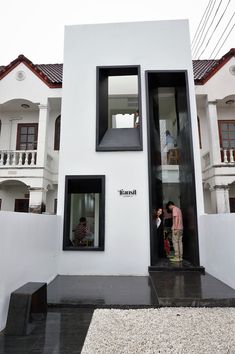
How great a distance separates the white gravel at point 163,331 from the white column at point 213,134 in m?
7.21

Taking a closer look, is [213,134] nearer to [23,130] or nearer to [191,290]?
[191,290]

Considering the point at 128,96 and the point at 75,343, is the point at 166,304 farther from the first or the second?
the point at 128,96

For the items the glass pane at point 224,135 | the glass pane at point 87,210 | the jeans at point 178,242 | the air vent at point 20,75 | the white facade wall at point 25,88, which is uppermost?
the air vent at point 20,75

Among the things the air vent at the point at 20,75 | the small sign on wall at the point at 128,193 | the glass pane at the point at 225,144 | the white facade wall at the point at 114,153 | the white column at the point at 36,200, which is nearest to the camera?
the white facade wall at the point at 114,153

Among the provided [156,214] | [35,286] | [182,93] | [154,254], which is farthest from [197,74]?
[35,286]

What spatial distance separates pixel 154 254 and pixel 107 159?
2.98m

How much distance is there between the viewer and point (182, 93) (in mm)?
8055

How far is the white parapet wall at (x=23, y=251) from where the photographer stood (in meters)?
3.61

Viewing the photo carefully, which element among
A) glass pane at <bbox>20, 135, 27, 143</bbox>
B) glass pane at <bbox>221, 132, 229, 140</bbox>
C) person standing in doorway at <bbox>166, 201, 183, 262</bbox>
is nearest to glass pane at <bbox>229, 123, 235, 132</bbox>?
glass pane at <bbox>221, 132, 229, 140</bbox>

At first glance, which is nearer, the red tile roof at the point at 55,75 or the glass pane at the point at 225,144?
the red tile roof at the point at 55,75

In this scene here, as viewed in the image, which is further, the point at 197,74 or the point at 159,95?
the point at 197,74

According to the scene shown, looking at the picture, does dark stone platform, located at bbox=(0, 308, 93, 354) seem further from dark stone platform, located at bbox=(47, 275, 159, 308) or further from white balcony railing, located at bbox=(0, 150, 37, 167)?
white balcony railing, located at bbox=(0, 150, 37, 167)

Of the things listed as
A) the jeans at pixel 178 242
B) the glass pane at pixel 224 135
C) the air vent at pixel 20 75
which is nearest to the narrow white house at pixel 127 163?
the jeans at pixel 178 242

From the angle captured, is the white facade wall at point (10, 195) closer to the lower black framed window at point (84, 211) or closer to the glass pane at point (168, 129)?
the lower black framed window at point (84, 211)
